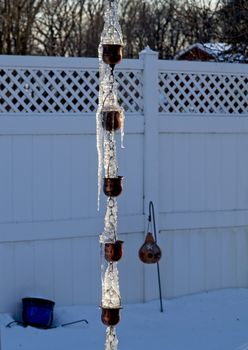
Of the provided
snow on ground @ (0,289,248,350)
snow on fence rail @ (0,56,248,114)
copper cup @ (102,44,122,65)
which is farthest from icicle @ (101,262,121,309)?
snow on fence rail @ (0,56,248,114)

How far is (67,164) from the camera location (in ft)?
18.8

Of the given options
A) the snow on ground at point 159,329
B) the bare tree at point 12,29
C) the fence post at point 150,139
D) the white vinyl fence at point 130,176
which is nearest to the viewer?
the snow on ground at point 159,329

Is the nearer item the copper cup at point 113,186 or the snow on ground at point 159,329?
the copper cup at point 113,186

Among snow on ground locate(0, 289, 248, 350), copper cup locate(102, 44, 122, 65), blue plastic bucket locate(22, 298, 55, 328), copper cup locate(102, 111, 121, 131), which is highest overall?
copper cup locate(102, 44, 122, 65)

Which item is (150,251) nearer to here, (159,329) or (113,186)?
(159,329)

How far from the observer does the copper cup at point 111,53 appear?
3.28m

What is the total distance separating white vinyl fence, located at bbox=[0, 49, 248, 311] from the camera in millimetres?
5605

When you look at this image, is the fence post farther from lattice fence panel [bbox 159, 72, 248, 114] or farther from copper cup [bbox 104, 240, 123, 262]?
copper cup [bbox 104, 240, 123, 262]

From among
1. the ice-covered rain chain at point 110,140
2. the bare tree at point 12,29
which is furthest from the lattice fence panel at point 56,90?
the bare tree at point 12,29

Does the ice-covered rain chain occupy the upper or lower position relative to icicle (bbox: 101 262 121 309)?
upper

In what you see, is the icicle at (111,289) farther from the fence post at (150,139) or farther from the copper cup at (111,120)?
the fence post at (150,139)

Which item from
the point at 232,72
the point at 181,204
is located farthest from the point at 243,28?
the point at 181,204

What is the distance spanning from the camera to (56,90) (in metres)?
5.79

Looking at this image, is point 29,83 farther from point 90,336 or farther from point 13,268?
point 90,336
